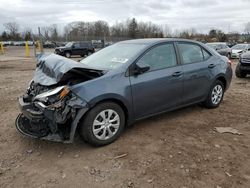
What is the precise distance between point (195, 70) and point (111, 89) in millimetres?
1976

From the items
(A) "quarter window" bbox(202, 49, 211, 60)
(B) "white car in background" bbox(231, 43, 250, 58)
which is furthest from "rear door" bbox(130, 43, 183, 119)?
(B) "white car in background" bbox(231, 43, 250, 58)

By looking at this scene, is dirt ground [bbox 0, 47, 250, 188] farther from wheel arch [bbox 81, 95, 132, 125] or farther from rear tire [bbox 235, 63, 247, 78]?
rear tire [bbox 235, 63, 247, 78]

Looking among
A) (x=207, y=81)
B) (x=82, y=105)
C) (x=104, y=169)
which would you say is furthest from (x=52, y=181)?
(x=207, y=81)

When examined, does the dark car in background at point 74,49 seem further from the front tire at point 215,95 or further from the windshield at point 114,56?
the front tire at point 215,95

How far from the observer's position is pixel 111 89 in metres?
3.78

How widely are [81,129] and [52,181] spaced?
32.6 inches

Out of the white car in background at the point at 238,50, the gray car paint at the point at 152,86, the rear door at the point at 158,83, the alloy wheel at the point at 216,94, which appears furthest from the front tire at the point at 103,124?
the white car in background at the point at 238,50

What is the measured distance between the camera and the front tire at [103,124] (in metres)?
3.65

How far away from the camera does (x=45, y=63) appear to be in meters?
4.38

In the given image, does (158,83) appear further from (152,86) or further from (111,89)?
(111,89)

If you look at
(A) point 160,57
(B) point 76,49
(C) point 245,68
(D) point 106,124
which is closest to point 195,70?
(A) point 160,57

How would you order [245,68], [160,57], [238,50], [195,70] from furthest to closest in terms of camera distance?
[238,50], [245,68], [195,70], [160,57]

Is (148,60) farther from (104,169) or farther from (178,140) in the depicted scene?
(104,169)

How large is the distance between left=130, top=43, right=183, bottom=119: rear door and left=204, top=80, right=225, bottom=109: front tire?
1.04 meters
